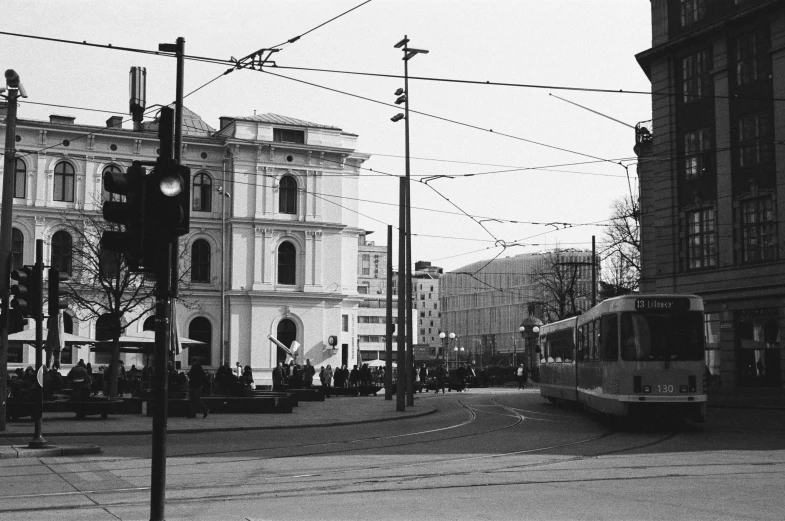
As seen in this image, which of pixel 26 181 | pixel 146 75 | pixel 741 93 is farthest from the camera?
pixel 26 181

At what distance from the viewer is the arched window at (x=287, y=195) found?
6756 centimetres

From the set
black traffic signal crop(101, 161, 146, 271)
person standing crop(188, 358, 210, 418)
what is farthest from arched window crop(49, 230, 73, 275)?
black traffic signal crop(101, 161, 146, 271)

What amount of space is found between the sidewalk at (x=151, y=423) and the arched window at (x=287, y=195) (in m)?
34.5

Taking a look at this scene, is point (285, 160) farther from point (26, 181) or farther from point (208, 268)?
point (26, 181)

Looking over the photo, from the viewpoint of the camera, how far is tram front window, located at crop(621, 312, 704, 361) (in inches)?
881

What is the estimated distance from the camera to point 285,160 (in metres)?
66.9

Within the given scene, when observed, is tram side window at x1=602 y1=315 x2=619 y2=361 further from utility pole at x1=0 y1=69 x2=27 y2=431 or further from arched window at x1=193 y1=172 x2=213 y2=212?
arched window at x1=193 y1=172 x2=213 y2=212

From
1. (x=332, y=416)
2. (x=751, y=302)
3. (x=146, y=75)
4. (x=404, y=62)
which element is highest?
(x=404, y=62)

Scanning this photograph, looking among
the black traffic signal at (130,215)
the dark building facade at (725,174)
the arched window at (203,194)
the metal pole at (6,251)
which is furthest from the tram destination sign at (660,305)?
the arched window at (203,194)

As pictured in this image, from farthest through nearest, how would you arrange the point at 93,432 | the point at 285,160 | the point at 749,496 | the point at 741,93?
1. the point at 285,160
2. the point at 741,93
3. the point at 93,432
4. the point at 749,496

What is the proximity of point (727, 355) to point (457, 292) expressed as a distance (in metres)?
146

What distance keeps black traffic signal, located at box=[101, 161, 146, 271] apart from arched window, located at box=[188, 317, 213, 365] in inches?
2289

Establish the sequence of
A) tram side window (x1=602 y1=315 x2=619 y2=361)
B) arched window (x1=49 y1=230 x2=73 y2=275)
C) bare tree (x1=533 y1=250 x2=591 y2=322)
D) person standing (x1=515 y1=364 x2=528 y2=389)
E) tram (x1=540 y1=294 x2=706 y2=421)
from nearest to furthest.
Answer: tram (x1=540 y1=294 x2=706 y2=421) < tram side window (x1=602 y1=315 x2=619 y2=361) < arched window (x1=49 y1=230 x2=73 y2=275) < person standing (x1=515 y1=364 x2=528 y2=389) < bare tree (x1=533 y1=250 x2=591 y2=322)

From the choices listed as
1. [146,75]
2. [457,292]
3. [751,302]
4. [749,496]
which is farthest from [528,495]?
[457,292]
